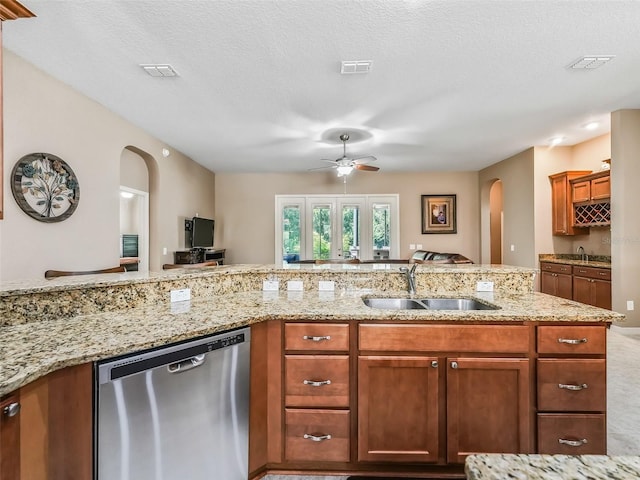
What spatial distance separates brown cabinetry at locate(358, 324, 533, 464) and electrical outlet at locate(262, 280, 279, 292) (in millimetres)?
861

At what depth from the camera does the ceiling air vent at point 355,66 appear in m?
2.62

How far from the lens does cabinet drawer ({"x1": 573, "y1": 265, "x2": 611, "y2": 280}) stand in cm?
404

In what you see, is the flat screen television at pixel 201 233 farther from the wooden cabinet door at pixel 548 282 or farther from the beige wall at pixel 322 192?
the wooden cabinet door at pixel 548 282

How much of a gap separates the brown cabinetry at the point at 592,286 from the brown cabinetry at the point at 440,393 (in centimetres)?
356

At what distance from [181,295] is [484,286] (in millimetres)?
2037

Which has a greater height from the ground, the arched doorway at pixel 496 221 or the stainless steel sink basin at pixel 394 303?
the arched doorway at pixel 496 221

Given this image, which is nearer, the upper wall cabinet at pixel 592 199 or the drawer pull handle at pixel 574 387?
the drawer pull handle at pixel 574 387

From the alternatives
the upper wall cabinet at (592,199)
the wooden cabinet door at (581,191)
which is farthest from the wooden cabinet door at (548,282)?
the wooden cabinet door at (581,191)

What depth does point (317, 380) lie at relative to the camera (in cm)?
167

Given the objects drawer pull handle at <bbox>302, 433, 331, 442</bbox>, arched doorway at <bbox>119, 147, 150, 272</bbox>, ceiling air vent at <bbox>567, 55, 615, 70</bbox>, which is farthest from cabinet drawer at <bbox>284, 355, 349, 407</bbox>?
arched doorway at <bbox>119, 147, 150, 272</bbox>

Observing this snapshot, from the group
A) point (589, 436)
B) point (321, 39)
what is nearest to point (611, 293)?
point (589, 436)

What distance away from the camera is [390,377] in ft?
5.37

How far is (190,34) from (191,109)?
1.41 m

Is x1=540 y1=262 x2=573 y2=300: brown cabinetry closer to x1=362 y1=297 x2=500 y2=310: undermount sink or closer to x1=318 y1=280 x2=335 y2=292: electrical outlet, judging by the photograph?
x1=362 y1=297 x2=500 y2=310: undermount sink
